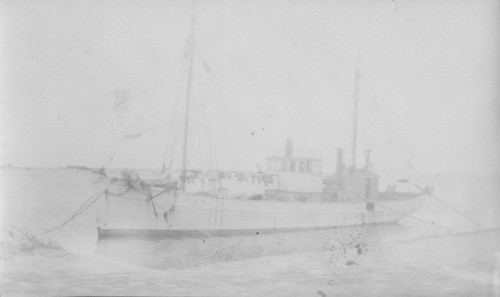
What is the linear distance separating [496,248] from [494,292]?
1610 mm

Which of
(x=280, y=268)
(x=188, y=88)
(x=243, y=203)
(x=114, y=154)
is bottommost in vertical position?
(x=280, y=268)

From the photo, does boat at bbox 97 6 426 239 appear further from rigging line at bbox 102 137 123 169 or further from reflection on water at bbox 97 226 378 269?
rigging line at bbox 102 137 123 169

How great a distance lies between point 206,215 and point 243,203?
1081 millimetres

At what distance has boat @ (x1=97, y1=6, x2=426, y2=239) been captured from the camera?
10484mm

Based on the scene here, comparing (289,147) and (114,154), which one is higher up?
(289,147)

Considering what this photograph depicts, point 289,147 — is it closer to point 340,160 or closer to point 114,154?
point 340,160

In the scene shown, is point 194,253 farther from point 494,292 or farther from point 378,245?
point 494,292

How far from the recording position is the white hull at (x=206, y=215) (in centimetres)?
1080

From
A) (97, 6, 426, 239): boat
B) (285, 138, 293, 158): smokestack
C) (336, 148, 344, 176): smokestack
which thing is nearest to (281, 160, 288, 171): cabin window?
(97, 6, 426, 239): boat

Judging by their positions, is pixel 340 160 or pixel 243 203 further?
pixel 243 203

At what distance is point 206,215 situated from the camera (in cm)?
1177

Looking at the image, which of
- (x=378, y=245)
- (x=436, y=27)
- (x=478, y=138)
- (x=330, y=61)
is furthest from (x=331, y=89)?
(x=378, y=245)

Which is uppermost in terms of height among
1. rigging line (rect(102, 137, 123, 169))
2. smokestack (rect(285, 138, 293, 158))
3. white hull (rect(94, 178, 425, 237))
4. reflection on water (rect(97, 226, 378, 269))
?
smokestack (rect(285, 138, 293, 158))

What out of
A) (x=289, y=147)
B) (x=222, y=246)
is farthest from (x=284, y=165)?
(x=222, y=246)
